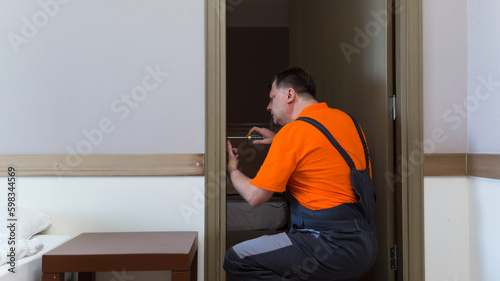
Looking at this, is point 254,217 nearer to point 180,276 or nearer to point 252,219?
point 252,219

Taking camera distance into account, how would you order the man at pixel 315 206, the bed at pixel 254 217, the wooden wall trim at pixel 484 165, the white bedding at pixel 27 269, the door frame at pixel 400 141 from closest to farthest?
the white bedding at pixel 27 269
the man at pixel 315 206
the wooden wall trim at pixel 484 165
the door frame at pixel 400 141
the bed at pixel 254 217

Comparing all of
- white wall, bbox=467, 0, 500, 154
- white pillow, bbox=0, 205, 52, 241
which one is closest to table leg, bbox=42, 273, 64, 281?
white pillow, bbox=0, 205, 52, 241

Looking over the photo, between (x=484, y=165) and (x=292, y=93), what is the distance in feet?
2.92

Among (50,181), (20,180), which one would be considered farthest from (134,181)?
(20,180)

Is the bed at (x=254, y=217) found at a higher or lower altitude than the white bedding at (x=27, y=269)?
lower

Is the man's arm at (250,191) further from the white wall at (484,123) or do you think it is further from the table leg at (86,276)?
the white wall at (484,123)

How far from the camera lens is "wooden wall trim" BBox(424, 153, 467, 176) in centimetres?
173

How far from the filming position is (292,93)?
5.74ft

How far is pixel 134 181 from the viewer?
1.68 m

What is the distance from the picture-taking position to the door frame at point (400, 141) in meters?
1.67

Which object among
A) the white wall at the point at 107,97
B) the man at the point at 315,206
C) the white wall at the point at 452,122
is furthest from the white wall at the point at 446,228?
the white wall at the point at 107,97

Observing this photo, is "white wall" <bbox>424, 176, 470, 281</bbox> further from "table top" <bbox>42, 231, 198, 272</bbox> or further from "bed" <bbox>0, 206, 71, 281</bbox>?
"bed" <bbox>0, 206, 71, 281</bbox>

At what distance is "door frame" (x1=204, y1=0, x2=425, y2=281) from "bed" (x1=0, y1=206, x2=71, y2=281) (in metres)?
0.65

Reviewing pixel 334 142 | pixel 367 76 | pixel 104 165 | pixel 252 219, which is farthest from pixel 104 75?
pixel 252 219
